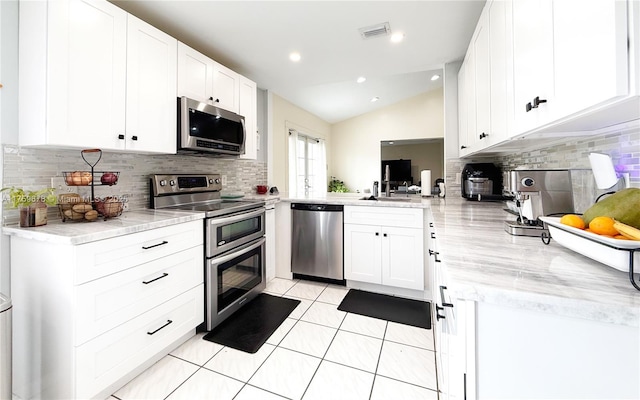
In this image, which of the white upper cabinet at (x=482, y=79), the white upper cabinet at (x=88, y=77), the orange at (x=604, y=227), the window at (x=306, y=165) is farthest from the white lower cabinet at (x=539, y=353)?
the window at (x=306, y=165)

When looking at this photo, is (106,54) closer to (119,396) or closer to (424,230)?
(119,396)

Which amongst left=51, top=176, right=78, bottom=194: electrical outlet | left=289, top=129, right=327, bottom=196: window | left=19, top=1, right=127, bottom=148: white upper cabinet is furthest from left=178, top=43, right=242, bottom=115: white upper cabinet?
left=289, top=129, right=327, bottom=196: window

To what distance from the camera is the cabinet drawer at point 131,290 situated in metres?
1.27

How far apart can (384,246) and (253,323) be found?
1364mm

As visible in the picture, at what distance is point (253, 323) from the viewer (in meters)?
2.12

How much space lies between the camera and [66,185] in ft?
5.45

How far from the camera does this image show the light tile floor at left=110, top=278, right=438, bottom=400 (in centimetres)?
145

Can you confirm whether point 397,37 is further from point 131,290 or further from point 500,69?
point 131,290

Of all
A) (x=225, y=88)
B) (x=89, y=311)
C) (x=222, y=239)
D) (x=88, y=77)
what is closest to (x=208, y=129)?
(x=225, y=88)

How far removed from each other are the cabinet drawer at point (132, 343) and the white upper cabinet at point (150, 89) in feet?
3.57

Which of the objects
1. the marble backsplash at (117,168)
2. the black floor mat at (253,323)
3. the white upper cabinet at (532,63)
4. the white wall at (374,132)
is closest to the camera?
the white upper cabinet at (532,63)

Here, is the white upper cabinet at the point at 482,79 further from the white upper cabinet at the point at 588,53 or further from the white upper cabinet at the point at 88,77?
the white upper cabinet at the point at 88,77

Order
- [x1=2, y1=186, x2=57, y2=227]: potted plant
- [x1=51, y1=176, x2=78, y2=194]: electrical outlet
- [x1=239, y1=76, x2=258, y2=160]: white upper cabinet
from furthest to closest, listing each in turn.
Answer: [x1=239, y1=76, x2=258, y2=160]: white upper cabinet → [x1=51, y1=176, x2=78, y2=194]: electrical outlet → [x1=2, y1=186, x2=57, y2=227]: potted plant

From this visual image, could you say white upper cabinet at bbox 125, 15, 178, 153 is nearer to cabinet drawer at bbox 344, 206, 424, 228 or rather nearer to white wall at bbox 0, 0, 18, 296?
white wall at bbox 0, 0, 18, 296
